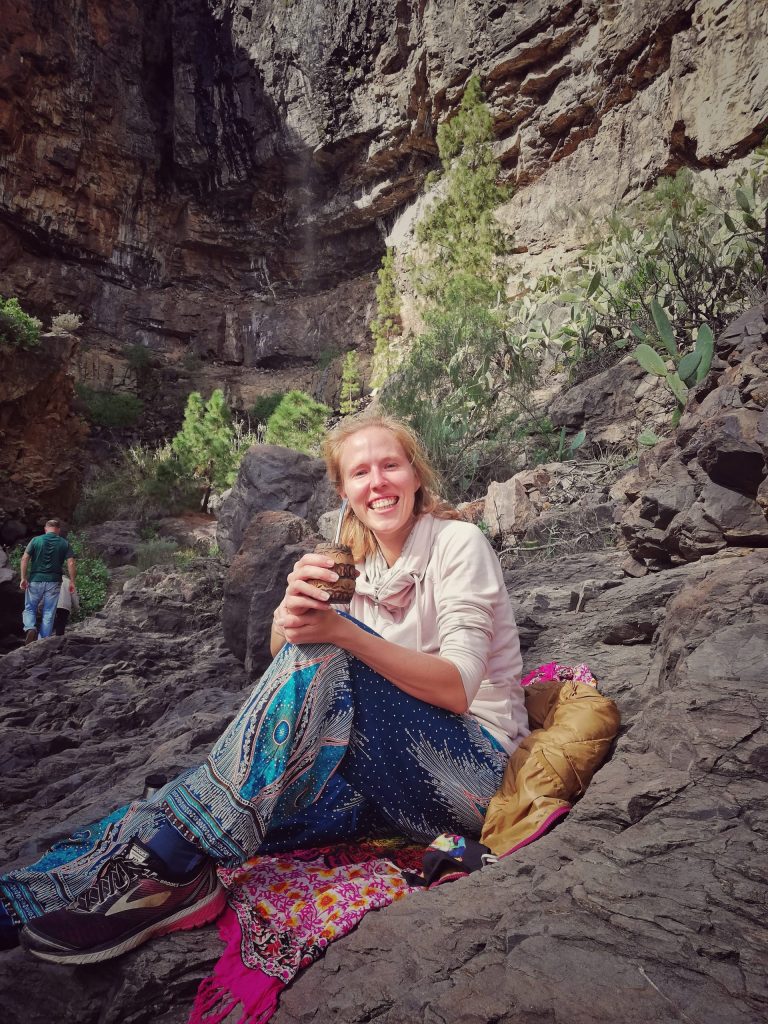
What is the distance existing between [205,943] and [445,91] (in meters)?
18.1

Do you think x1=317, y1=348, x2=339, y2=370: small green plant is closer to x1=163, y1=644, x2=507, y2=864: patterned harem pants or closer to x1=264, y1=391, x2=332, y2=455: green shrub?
x1=264, y1=391, x2=332, y2=455: green shrub

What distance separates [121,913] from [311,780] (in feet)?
1.42

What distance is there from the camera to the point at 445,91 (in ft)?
50.6

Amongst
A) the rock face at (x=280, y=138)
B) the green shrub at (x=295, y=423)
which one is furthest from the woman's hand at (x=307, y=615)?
the rock face at (x=280, y=138)

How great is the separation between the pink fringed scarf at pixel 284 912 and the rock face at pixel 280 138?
1317 centimetres

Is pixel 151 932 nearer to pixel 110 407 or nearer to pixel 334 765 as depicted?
pixel 334 765

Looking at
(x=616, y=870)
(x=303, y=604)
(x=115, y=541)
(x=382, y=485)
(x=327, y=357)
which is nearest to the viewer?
(x=616, y=870)

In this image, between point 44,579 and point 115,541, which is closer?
point 44,579

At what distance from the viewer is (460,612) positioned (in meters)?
1.55

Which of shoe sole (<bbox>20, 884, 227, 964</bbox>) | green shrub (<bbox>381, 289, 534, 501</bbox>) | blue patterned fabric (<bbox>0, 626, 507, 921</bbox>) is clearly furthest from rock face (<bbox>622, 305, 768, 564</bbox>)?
green shrub (<bbox>381, 289, 534, 501</bbox>)

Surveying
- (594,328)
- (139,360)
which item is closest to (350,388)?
(139,360)

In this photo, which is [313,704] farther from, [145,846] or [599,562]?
[599,562]

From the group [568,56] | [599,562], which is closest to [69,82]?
[568,56]

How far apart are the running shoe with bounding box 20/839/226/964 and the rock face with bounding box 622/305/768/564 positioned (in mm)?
2410
